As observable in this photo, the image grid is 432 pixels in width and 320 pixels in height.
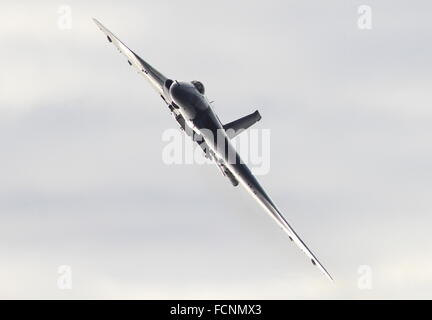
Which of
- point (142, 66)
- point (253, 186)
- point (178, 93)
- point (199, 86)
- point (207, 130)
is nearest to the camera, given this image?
point (178, 93)

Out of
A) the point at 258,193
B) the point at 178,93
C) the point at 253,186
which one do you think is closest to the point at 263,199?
the point at 258,193

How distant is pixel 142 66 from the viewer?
10325 centimetres

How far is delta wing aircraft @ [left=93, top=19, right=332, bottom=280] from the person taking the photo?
9619cm

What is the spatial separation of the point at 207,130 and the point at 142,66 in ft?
40.6

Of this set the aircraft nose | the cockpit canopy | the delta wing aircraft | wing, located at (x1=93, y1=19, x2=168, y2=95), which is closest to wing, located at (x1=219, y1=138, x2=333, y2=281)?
the delta wing aircraft

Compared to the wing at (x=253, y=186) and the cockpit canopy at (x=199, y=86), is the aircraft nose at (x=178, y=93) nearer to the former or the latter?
the cockpit canopy at (x=199, y=86)

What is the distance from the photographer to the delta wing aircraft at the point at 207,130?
9619 cm

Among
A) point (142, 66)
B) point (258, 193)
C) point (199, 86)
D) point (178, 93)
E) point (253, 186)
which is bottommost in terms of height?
point (258, 193)

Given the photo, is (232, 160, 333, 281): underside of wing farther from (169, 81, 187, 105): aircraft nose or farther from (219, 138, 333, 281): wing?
(169, 81, 187, 105): aircraft nose

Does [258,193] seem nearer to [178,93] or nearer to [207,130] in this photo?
[207,130]

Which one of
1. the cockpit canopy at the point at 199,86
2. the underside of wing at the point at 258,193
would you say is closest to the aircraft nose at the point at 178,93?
the cockpit canopy at the point at 199,86
